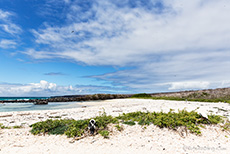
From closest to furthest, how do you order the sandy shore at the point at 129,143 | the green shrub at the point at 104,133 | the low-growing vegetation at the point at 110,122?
the sandy shore at the point at 129,143 → the green shrub at the point at 104,133 → the low-growing vegetation at the point at 110,122

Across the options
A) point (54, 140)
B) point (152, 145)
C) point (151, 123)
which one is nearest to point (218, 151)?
point (152, 145)

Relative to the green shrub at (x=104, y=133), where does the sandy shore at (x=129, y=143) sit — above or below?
below

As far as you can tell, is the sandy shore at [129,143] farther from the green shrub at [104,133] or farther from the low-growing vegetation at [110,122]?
the low-growing vegetation at [110,122]

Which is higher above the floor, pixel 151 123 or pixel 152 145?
pixel 151 123

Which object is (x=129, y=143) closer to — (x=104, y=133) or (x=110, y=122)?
(x=104, y=133)

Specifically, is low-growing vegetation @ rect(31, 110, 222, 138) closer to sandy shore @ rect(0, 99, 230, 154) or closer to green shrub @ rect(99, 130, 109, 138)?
green shrub @ rect(99, 130, 109, 138)

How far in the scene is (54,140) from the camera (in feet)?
22.4

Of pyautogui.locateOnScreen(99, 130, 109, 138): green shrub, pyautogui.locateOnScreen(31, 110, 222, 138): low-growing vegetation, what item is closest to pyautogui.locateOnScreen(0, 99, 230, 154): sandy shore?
pyautogui.locateOnScreen(99, 130, 109, 138): green shrub

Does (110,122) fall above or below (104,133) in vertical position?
above

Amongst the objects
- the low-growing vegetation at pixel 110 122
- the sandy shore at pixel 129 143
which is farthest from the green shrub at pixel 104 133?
the sandy shore at pixel 129 143

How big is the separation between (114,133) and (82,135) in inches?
60.2

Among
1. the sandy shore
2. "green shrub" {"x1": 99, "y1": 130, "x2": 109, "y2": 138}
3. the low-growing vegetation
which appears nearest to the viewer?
the sandy shore

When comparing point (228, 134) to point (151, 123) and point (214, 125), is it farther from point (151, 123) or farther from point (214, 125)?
point (151, 123)

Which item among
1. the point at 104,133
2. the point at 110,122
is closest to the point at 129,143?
the point at 104,133
